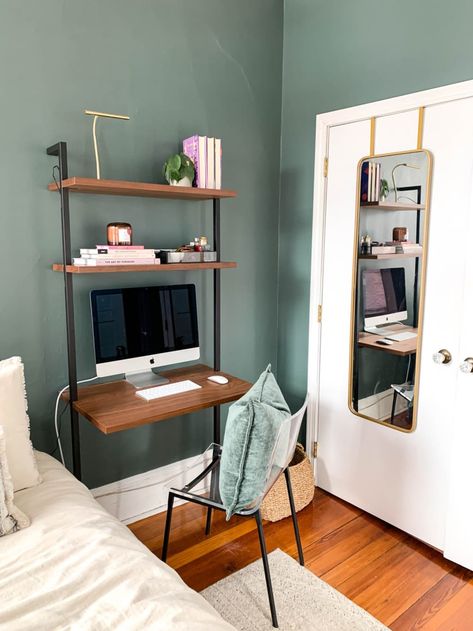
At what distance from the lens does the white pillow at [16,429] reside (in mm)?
1691

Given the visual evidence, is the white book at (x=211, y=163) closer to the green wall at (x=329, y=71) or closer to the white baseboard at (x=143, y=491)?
the green wall at (x=329, y=71)

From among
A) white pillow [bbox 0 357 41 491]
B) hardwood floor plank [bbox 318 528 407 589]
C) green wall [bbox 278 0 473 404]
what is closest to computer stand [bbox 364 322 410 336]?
green wall [bbox 278 0 473 404]

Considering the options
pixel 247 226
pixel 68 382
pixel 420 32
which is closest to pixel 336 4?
pixel 420 32

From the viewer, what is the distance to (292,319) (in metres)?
2.99

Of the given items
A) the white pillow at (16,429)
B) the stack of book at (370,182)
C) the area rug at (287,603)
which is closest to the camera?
the white pillow at (16,429)

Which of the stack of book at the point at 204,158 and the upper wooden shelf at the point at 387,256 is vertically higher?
the stack of book at the point at 204,158

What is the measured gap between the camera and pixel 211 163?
7.70ft

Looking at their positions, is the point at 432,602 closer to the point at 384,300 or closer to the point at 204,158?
the point at 384,300

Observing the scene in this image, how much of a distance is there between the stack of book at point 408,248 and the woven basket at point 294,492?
1.19 m

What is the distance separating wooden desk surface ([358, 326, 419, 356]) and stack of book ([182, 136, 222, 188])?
3.56 feet

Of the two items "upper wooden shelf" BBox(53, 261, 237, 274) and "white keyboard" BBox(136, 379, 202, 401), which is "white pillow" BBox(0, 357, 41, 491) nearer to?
"upper wooden shelf" BBox(53, 261, 237, 274)

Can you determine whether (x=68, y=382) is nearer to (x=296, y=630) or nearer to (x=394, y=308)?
(x=296, y=630)

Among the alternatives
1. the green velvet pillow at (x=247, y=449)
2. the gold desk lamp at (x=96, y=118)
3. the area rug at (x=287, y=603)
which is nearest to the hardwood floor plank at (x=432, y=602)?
the area rug at (x=287, y=603)

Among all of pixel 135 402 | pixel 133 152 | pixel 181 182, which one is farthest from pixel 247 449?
pixel 133 152
